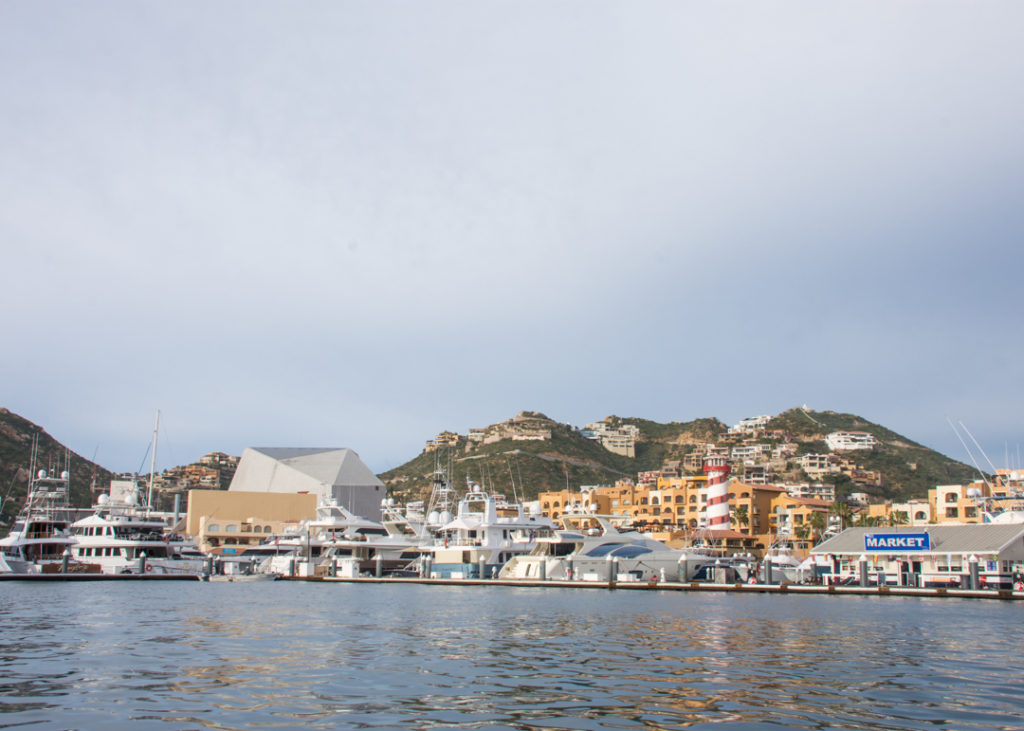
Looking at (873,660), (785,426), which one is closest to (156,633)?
(873,660)

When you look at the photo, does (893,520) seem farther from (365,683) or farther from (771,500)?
(365,683)

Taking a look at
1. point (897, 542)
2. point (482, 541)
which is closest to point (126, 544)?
point (482, 541)

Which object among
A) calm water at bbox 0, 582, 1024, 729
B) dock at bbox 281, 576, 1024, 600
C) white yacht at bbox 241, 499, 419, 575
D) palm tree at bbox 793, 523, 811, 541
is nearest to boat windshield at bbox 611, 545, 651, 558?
dock at bbox 281, 576, 1024, 600

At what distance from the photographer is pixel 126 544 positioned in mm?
65000

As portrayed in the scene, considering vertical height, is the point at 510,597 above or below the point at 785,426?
below

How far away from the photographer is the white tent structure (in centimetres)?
12825

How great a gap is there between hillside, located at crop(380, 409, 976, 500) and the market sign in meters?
73.4

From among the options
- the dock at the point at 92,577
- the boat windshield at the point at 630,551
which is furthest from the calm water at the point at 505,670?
the dock at the point at 92,577

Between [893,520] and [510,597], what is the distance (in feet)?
190

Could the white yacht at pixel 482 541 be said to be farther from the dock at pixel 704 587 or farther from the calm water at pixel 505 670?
the calm water at pixel 505 670

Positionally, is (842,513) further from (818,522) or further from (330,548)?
(330,548)

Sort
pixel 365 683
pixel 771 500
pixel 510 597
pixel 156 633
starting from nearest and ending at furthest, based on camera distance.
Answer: pixel 365 683 < pixel 156 633 < pixel 510 597 < pixel 771 500

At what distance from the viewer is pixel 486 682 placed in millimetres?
14852

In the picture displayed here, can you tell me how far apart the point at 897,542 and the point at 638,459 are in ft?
449
